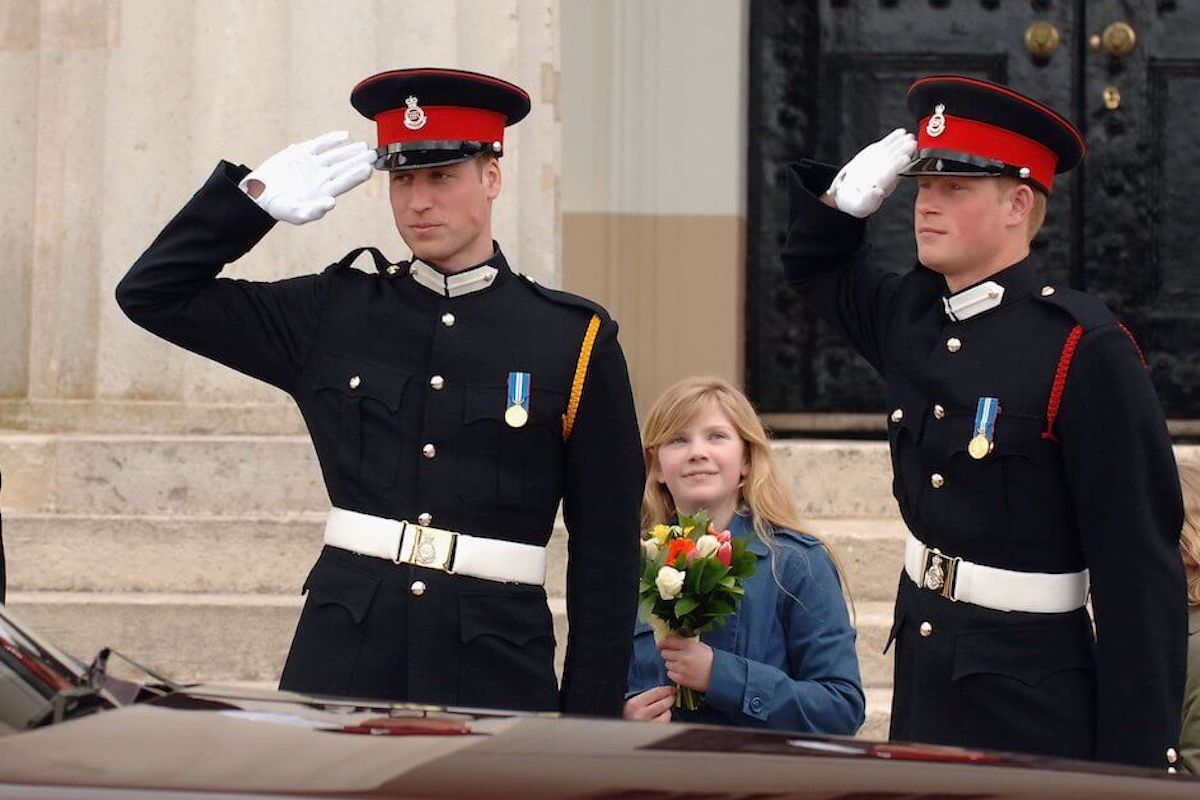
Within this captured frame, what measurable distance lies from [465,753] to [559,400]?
1.58 metres

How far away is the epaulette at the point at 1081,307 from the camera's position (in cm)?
355

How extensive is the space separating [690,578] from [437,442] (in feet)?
1.76

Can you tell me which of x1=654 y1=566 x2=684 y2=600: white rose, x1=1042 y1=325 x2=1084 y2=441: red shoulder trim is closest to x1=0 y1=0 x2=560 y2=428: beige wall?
x1=654 y1=566 x2=684 y2=600: white rose

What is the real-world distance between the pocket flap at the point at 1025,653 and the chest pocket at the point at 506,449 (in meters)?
0.74

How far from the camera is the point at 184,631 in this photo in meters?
5.61

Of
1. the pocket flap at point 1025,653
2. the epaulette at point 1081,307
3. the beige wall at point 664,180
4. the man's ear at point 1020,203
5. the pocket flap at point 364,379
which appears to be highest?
the beige wall at point 664,180

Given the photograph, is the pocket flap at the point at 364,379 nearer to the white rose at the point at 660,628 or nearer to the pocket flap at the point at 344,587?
the pocket flap at the point at 344,587

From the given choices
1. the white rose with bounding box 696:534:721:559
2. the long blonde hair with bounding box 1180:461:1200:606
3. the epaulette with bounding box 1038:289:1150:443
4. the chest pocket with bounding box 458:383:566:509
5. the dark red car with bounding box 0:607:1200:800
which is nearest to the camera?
the dark red car with bounding box 0:607:1200:800

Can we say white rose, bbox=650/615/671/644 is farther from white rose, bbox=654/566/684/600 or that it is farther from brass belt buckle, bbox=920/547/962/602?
brass belt buckle, bbox=920/547/962/602

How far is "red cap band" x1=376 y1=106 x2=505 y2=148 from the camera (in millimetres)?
3750

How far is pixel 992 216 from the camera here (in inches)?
144

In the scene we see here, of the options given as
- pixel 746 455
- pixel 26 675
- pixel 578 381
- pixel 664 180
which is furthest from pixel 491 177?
pixel 664 180

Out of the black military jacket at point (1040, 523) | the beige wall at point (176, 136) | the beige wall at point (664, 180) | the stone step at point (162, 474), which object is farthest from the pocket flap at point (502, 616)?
the beige wall at point (664, 180)

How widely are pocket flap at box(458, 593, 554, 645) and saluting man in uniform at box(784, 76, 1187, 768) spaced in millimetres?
625
